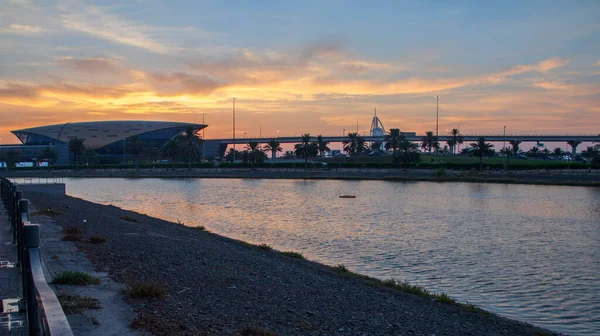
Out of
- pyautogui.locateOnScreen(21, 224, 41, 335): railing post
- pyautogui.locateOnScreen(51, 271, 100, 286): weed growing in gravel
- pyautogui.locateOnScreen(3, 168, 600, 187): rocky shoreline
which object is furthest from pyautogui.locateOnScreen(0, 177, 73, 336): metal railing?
pyautogui.locateOnScreen(3, 168, 600, 187): rocky shoreline

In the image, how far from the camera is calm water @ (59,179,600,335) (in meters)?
15.1

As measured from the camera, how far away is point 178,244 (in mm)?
17078

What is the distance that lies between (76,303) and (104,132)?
581 feet

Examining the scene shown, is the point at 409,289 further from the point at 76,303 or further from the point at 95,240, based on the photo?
the point at 95,240

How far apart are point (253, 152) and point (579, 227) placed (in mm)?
82068

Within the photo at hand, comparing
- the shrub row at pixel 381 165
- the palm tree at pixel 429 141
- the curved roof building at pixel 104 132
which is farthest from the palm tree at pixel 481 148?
the curved roof building at pixel 104 132

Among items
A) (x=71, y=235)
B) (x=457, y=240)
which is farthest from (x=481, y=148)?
(x=71, y=235)

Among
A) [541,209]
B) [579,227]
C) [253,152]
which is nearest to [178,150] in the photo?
[253,152]

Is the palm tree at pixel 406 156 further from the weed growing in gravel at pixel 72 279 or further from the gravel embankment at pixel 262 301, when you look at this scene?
the weed growing in gravel at pixel 72 279

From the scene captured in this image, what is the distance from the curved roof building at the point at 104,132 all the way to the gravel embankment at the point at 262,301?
534ft

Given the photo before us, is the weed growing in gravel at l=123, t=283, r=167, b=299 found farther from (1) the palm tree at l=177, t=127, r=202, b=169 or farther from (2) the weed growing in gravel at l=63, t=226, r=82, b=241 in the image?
(1) the palm tree at l=177, t=127, r=202, b=169

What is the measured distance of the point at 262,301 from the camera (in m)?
10.0

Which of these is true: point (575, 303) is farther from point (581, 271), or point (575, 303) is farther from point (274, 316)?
point (274, 316)

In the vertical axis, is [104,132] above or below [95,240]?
above
